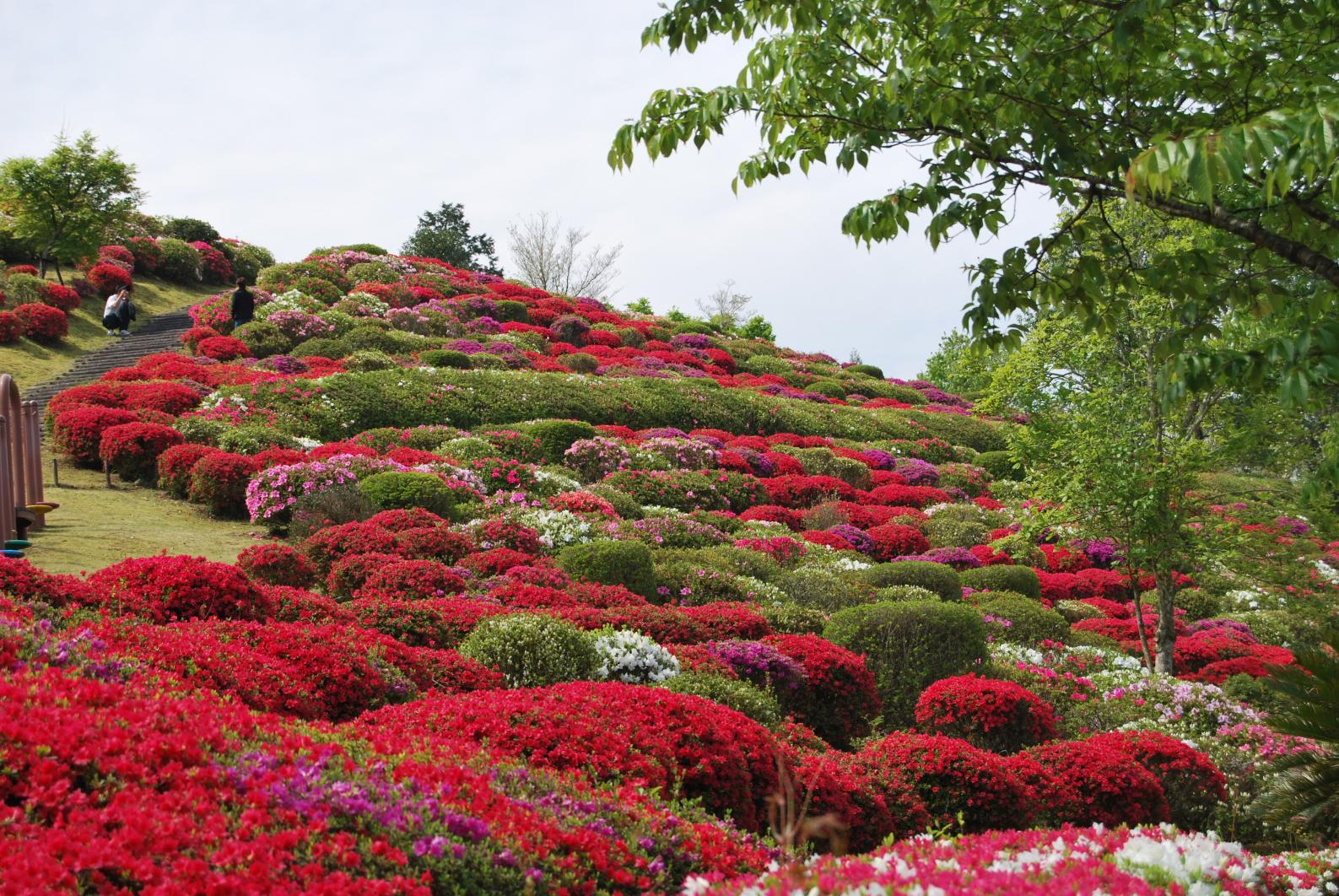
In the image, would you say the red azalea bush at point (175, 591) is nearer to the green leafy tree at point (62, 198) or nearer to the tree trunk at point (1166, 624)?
the tree trunk at point (1166, 624)

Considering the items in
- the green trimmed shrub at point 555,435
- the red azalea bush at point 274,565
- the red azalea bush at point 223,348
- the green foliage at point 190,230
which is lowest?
the red azalea bush at point 274,565

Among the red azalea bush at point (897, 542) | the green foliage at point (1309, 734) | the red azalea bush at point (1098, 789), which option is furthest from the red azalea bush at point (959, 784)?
the red azalea bush at point (897, 542)

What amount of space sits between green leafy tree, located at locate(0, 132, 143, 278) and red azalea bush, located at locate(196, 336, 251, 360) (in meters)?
12.8

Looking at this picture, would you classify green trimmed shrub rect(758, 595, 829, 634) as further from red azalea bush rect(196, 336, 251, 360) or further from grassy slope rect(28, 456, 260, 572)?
red azalea bush rect(196, 336, 251, 360)

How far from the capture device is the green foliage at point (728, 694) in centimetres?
661

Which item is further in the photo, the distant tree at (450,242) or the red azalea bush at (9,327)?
the distant tree at (450,242)

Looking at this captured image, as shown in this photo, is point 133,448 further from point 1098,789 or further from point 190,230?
point 190,230

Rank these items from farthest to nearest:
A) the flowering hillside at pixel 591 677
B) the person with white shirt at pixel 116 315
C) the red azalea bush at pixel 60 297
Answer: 1. the red azalea bush at pixel 60 297
2. the person with white shirt at pixel 116 315
3. the flowering hillside at pixel 591 677

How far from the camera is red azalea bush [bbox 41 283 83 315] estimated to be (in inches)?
1194

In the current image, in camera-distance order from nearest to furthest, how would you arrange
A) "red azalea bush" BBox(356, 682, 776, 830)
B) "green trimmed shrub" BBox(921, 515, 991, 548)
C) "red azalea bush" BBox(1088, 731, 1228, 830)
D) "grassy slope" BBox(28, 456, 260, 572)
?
"red azalea bush" BBox(356, 682, 776, 830), "red azalea bush" BBox(1088, 731, 1228, 830), "grassy slope" BBox(28, 456, 260, 572), "green trimmed shrub" BBox(921, 515, 991, 548)

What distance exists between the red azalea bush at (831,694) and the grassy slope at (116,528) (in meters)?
7.08

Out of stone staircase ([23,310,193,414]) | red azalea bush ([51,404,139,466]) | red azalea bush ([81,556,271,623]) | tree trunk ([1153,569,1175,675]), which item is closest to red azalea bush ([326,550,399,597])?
red azalea bush ([81,556,271,623])

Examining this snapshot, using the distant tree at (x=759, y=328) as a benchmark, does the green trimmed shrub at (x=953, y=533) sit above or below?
below

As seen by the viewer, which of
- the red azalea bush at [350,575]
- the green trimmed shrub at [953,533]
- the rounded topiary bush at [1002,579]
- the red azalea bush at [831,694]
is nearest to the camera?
the red azalea bush at [831,694]
